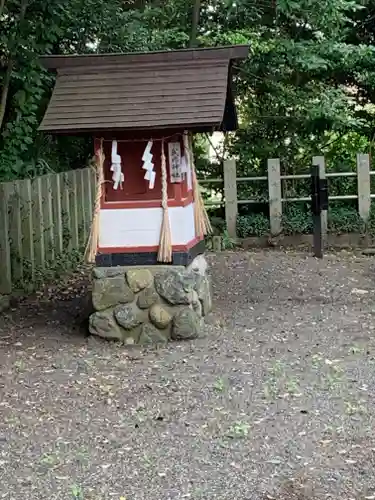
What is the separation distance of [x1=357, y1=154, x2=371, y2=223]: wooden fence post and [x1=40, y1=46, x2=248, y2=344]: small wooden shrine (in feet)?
20.7

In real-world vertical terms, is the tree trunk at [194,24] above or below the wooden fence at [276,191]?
above

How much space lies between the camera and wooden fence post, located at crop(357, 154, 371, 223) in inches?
478

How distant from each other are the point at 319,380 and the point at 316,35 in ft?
26.7

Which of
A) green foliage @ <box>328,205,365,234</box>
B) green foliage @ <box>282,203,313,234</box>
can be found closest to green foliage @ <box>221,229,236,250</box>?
green foliage @ <box>282,203,313,234</box>

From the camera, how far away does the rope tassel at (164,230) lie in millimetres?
6254

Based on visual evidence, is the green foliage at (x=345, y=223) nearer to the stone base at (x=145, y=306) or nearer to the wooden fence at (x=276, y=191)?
the wooden fence at (x=276, y=191)

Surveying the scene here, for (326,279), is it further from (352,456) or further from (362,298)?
(352,456)

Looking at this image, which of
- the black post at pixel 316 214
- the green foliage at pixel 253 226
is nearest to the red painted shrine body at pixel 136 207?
the black post at pixel 316 214

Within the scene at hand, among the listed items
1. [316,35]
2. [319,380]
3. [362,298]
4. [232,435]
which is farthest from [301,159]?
[232,435]

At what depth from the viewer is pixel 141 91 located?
6188 mm

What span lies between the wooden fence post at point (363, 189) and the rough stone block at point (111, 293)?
6.84 metres

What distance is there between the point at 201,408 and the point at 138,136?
2.64 meters

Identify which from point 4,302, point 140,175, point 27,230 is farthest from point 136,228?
point 27,230

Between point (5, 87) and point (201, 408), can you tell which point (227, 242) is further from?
point (201, 408)
